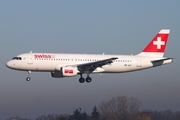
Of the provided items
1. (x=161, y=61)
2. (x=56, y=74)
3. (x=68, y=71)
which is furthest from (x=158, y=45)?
(x=56, y=74)

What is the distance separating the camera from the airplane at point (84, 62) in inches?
2798

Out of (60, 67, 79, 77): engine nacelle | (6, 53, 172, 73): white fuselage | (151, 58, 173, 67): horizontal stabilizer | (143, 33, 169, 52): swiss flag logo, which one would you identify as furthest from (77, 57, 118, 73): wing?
(143, 33, 169, 52): swiss flag logo

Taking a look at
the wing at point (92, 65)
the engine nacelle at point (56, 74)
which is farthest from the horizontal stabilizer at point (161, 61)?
the engine nacelle at point (56, 74)

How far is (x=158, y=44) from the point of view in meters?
81.1

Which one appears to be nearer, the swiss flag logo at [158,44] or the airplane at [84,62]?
the airplane at [84,62]

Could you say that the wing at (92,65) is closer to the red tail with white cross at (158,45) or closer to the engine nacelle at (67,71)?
the engine nacelle at (67,71)

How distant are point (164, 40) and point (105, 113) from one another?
65.3 ft

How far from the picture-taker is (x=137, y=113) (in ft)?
305

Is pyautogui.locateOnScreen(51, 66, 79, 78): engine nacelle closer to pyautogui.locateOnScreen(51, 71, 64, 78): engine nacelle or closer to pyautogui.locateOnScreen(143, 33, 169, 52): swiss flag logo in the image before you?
pyautogui.locateOnScreen(51, 71, 64, 78): engine nacelle

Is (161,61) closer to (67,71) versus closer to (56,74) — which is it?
(67,71)

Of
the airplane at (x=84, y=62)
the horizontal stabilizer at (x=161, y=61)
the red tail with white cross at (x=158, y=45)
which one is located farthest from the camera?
the red tail with white cross at (x=158, y=45)

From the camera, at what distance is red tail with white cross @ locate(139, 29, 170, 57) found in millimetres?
79375

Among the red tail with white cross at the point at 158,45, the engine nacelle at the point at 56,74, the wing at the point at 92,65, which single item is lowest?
the engine nacelle at the point at 56,74

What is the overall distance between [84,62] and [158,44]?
14333 millimetres
